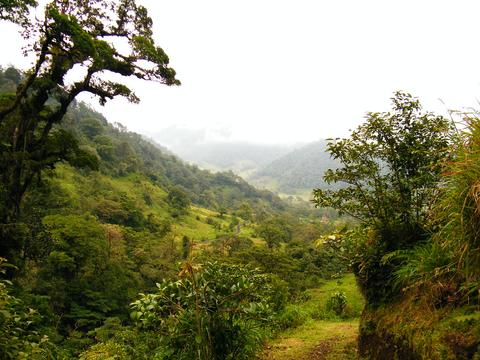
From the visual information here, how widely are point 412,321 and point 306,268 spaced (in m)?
42.1

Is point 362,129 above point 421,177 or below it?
above

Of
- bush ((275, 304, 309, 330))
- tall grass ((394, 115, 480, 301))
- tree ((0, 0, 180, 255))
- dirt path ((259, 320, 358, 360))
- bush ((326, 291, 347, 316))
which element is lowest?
bush ((326, 291, 347, 316))

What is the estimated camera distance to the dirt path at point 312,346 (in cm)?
832

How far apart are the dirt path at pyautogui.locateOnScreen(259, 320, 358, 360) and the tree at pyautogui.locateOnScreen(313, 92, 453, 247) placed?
115 inches

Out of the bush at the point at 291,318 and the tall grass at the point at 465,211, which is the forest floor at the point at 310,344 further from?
the tall grass at the point at 465,211

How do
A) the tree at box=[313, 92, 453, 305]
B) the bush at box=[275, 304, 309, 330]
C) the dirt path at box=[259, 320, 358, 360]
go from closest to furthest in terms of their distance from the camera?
the tree at box=[313, 92, 453, 305], the dirt path at box=[259, 320, 358, 360], the bush at box=[275, 304, 309, 330]

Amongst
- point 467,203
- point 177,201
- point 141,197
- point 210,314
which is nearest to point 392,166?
point 467,203

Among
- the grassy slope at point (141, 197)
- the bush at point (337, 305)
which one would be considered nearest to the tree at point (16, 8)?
the bush at point (337, 305)

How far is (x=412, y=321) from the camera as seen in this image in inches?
177

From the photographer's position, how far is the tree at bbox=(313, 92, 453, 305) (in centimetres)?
598

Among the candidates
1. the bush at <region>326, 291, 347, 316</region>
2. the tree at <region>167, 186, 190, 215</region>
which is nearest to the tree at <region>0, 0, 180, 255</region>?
the bush at <region>326, 291, 347, 316</region>

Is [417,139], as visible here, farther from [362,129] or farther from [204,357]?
[204,357]

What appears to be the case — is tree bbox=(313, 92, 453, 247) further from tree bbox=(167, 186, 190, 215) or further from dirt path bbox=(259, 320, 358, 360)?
tree bbox=(167, 186, 190, 215)

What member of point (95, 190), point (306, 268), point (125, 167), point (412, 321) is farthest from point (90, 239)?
point (125, 167)
